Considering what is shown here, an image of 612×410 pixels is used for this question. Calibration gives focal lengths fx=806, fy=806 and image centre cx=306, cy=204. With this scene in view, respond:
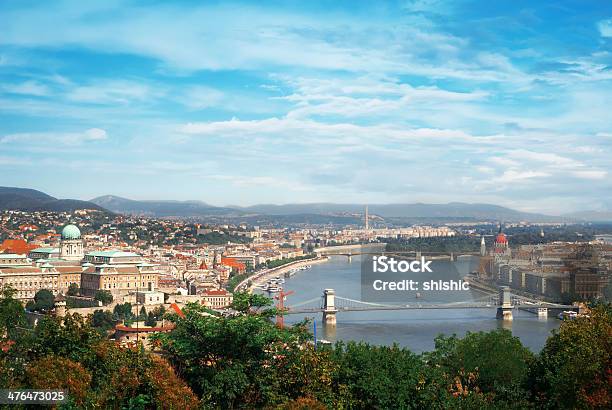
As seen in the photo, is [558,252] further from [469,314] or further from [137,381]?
[137,381]

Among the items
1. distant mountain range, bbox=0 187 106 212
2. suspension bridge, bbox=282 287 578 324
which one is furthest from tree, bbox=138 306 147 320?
distant mountain range, bbox=0 187 106 212

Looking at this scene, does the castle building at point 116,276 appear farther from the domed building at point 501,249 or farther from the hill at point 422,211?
the hill at point 422,211

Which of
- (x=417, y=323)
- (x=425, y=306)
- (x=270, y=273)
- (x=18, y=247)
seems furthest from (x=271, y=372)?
(x=270, y=273)

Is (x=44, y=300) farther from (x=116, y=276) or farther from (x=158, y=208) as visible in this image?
(x=158, y=208)

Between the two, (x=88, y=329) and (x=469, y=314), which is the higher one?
(x=88, y=329)

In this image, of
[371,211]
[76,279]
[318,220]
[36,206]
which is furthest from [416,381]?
[371,211]

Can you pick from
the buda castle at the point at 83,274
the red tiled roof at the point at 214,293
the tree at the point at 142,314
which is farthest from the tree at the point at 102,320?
the red tiled roof at the point at 214,293

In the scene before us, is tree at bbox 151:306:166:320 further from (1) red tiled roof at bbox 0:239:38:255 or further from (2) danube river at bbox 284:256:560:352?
(1) red tiled roof at bbox 0:239:38:255
